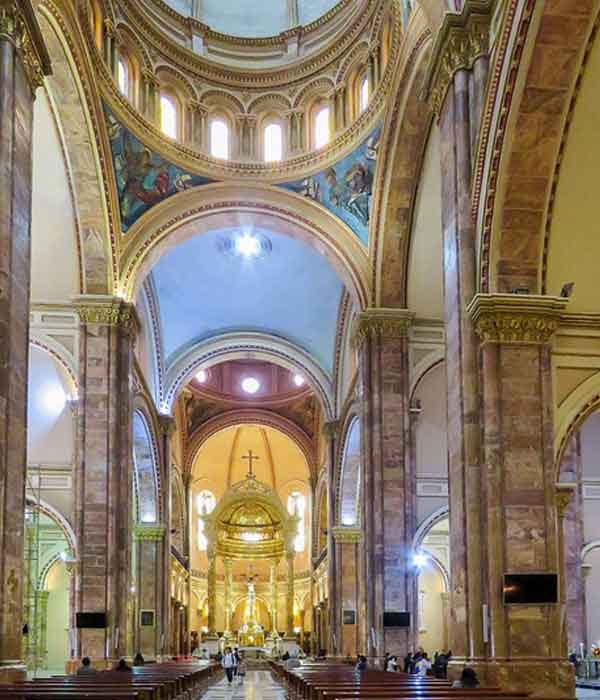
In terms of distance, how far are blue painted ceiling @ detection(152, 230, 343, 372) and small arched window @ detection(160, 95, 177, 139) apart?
539 centimetres

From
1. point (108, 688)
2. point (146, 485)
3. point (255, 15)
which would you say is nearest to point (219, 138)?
point (255, 15)

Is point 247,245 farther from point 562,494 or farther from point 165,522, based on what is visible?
point 562,494

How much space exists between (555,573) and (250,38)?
61.7ft

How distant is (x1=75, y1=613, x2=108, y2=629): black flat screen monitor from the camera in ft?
75.6

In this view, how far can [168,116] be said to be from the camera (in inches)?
1065

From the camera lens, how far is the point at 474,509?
45.9 ft

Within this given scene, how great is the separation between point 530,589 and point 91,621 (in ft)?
40.9

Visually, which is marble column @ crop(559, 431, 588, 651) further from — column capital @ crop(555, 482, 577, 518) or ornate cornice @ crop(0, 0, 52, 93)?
ornate cornice @ crop(0, 0, 52, 93)

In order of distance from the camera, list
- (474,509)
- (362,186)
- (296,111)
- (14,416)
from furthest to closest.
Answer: (296,111) → (362,186) → (474,509) → (14,416)

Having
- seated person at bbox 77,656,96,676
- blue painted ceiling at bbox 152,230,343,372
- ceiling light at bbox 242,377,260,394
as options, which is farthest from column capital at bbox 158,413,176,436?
seated person at bbox 77,656,96,676

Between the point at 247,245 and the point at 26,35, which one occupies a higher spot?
the point at 247,245

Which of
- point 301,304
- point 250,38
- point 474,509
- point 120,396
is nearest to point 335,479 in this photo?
point 301,304

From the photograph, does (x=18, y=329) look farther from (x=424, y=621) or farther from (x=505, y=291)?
(x=424, y=621)

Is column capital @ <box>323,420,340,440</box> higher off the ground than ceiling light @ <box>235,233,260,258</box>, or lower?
lower
